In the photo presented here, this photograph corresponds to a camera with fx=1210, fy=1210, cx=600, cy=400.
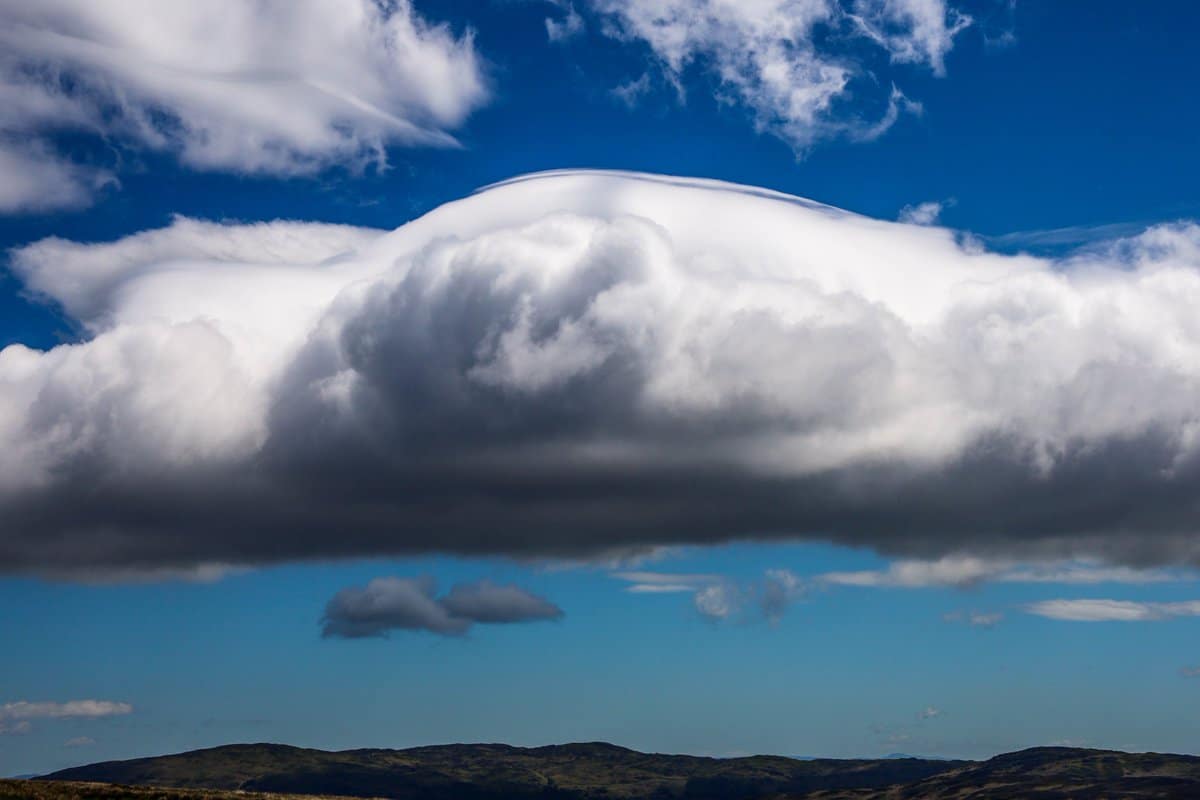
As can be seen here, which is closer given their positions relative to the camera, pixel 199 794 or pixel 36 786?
pixel 36 786

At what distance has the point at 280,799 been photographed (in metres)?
185

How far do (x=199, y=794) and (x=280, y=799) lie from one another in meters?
12.1

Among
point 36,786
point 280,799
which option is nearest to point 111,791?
point 36,786

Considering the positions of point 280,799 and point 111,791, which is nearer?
point 111,791

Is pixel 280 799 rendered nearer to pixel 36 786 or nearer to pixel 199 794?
pixel 199 794

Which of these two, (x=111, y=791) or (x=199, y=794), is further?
(x=199, y=794)

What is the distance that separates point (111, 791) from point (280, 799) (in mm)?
26422

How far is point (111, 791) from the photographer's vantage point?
16800 cm

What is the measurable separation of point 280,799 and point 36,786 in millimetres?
36359

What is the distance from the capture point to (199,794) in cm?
18388

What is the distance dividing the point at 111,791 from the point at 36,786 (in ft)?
32.7

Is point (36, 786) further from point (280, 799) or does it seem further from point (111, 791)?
point (280, 799)

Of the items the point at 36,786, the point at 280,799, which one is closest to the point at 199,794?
the point at 280,799

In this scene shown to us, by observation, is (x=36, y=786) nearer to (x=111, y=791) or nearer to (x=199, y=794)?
(x=111, y=791)
